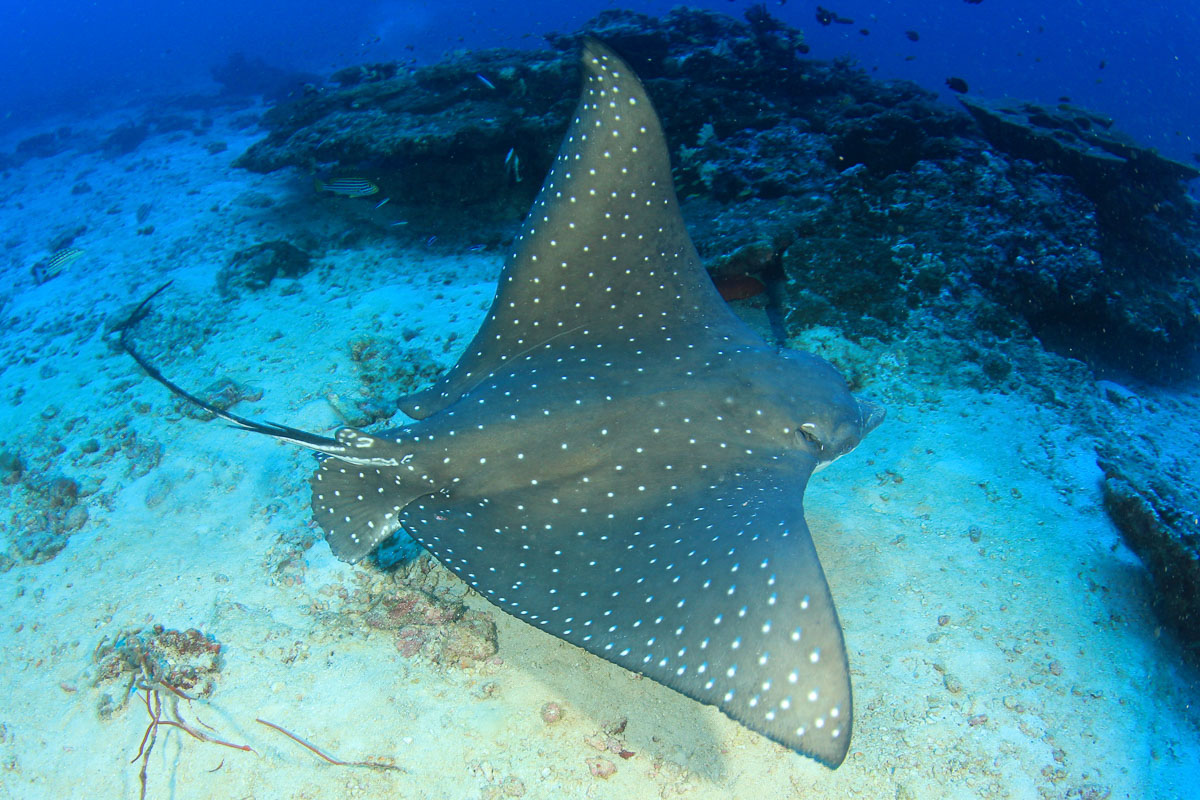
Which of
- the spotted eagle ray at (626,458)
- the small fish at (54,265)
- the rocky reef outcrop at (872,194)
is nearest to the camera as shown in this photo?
the spotted eagle ray at (626,458)

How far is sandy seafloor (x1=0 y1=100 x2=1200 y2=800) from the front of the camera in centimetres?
279

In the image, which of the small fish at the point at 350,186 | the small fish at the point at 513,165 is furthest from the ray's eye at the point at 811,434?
the small fish at the point at 350,186

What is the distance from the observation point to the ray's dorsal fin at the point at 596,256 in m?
3.79

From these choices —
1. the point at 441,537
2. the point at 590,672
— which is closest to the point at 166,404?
the point at 441,537

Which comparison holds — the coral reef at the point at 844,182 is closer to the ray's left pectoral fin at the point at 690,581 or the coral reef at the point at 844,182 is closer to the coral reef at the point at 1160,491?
the coral reef at the point at 1160,491

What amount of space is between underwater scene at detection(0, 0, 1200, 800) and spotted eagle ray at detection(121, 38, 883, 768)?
0.07 ft

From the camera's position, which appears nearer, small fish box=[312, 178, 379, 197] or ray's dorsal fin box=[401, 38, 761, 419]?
ray's dorsal fin box=[401, 38, 761, 419]

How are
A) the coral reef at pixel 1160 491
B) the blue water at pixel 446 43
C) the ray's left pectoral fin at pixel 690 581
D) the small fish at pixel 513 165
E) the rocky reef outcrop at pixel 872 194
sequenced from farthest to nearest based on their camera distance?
the blue water at pixel 446 43, the small fish at pixel 513 165, the rocky reef outcrop at pixel 872 194, the coral reef at pixel 1160 491, the ray's left pectoral fin at pixel 690 581

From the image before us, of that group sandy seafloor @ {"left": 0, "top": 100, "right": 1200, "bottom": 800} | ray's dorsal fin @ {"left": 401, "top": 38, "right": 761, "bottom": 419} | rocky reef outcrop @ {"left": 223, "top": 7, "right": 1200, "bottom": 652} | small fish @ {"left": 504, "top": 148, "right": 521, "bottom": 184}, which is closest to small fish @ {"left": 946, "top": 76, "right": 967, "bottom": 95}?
rocky reef outcrop @ {"left": 223, "top": 7, "right": 1200, "bottom": 652}

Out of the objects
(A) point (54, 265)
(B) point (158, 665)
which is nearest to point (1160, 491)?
(B) point (158, 665)

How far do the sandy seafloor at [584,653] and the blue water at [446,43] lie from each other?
29.1 m

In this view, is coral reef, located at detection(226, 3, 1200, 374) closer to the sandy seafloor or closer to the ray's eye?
the sandy seafloor

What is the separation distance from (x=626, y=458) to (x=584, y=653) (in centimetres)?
124

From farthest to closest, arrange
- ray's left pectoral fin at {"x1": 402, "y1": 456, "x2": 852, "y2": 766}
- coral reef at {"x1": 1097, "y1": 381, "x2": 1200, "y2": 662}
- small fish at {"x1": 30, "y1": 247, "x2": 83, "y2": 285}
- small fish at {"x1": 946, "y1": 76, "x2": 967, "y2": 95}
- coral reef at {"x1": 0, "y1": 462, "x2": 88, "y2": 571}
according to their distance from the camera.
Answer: small fish at {"x1": 946, "y1": 76, "x2": 967, "y2": 95} < small fish at {"x1": 30, "y1": 247, "x2": 83, "y2": 285} < coral reef at {"x1": 0, "y1": 462, "x2": 88, "y2": 571} < coral reef at {"x1": 1097, "y1": 381, "x2": 1200, "y2": 662} < ray's left pectoral fin at {"x1": 402, "y1": 456, "x2": 852, "y2": 766}
